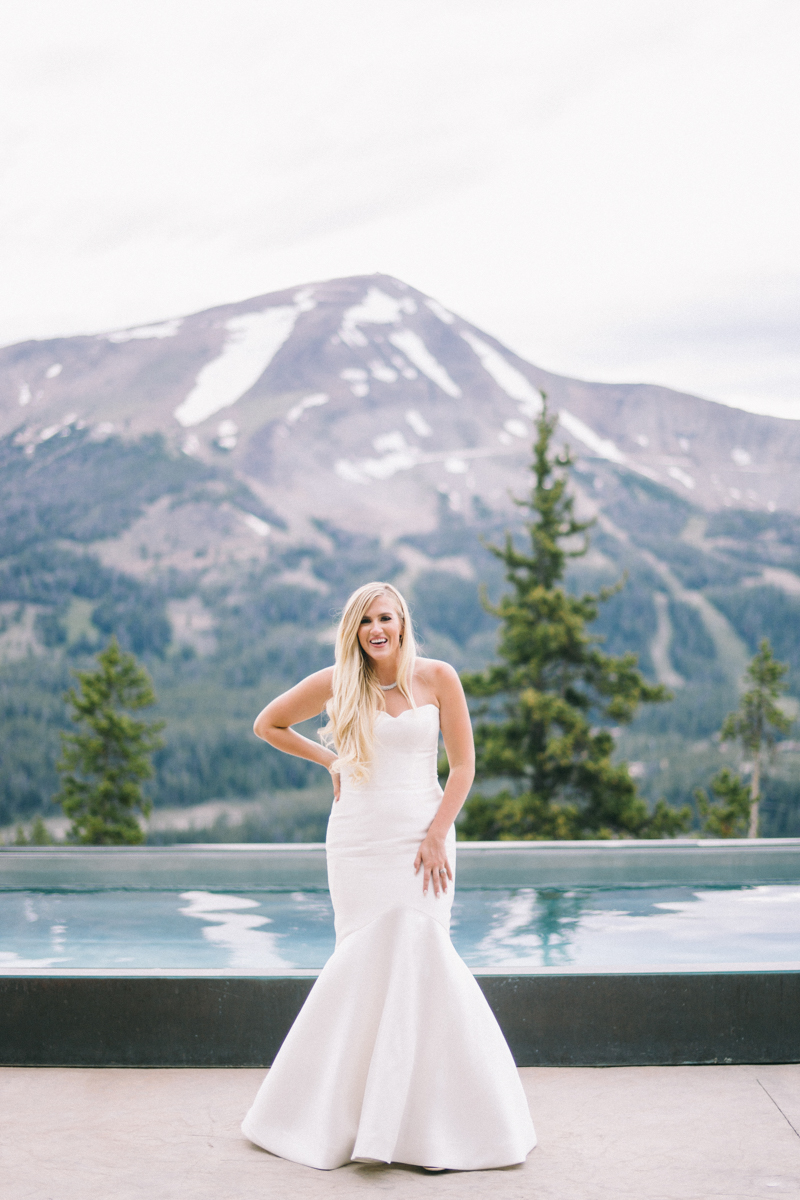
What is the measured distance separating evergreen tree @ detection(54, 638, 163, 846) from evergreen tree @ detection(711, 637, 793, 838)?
35.0 feet

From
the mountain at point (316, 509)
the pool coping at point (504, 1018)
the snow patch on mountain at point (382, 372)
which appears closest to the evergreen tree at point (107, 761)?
the mountain at point (316, 509)

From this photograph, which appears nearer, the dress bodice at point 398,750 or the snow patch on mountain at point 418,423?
the dress bodice at point 398,750

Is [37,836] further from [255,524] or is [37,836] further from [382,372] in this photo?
[382,372]

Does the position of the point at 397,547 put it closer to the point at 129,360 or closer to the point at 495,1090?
the point at 129,360

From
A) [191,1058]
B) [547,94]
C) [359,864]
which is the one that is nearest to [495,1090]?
[359,864]

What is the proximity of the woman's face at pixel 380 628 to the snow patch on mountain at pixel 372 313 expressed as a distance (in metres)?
77.6

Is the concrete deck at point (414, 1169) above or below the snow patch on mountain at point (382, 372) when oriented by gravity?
below

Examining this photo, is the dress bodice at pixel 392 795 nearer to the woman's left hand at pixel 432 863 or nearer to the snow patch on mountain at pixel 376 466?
the woman's left hand at pixel 432 863

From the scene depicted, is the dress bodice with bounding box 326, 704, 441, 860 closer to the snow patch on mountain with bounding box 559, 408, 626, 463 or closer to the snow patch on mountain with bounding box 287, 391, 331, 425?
the snow patch on mountain with bounding box 559, 408, 626, 463

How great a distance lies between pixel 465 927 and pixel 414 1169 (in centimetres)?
301

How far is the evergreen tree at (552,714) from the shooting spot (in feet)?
53.0

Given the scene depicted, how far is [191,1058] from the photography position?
3.54 meters

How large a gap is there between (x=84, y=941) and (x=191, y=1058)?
7.29 feet

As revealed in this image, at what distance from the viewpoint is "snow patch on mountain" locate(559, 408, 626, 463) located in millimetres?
66062
